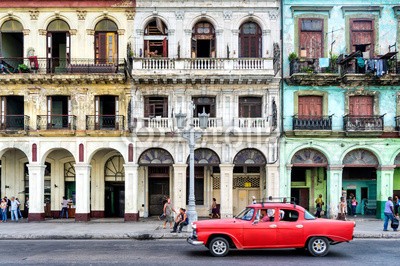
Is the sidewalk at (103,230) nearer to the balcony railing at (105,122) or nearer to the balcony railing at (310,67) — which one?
the balcony railing at (105,122)

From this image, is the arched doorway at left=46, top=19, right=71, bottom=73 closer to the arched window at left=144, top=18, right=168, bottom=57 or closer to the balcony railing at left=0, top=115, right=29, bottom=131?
the balcony railing at left=0, top=115, right=29, bottom=131

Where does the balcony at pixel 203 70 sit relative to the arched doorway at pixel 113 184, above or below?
above

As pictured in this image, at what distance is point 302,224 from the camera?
15898 mm

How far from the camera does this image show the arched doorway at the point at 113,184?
1204 inches

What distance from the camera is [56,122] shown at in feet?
95.1

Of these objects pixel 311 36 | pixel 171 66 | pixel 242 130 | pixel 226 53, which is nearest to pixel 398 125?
pixel 311 36

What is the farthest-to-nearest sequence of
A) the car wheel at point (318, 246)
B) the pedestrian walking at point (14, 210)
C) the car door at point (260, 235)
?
the pedestrian walking at point (14, 210)
the car wheel at point (318, 246)
the car door at point (260, 235)

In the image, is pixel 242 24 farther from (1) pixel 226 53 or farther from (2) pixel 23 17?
(2) pixel 23 17

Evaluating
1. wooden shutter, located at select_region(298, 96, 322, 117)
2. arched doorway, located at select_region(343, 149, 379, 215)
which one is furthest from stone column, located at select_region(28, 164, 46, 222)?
arched doorway, located at select_region(343, 149, 379, 215)

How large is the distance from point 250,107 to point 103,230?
1150cm

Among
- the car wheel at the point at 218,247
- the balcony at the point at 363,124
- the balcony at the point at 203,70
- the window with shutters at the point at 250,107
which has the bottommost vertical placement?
the car wheel at the point at 218,247

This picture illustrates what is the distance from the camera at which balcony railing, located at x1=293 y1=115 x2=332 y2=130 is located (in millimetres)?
28312

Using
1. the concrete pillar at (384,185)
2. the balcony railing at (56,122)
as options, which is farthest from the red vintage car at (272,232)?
the balcony railing at (56,122)

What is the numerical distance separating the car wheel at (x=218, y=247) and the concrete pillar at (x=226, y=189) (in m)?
12.1
